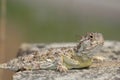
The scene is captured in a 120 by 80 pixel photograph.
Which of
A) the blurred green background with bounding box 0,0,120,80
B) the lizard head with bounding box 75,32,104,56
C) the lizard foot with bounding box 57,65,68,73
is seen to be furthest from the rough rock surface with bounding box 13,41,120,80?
the blurred green background with bounding box 0,0,120,80

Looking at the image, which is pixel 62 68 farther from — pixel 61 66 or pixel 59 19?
pixel 59 19

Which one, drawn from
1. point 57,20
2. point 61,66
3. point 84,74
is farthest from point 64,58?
point 57,20

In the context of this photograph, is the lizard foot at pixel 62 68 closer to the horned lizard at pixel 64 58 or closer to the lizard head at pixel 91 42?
the horned lizard at pixel 64 58

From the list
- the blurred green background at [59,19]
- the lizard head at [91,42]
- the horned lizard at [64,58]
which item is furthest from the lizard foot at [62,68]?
the blurred green background at [59,19]

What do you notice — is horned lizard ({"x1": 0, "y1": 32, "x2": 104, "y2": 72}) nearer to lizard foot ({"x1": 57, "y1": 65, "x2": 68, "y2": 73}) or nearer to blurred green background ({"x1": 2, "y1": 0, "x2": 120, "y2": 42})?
lizard foot ({"x1": 57, "y1": 65, "x2": 68, "y2": 73})

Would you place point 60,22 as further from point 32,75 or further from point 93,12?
point 32,75

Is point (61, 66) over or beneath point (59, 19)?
beneath

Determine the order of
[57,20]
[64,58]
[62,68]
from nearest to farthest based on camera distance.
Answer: [62,68]
[64,58]
[57,20]

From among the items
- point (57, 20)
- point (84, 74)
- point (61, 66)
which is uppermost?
point (57, 20)
